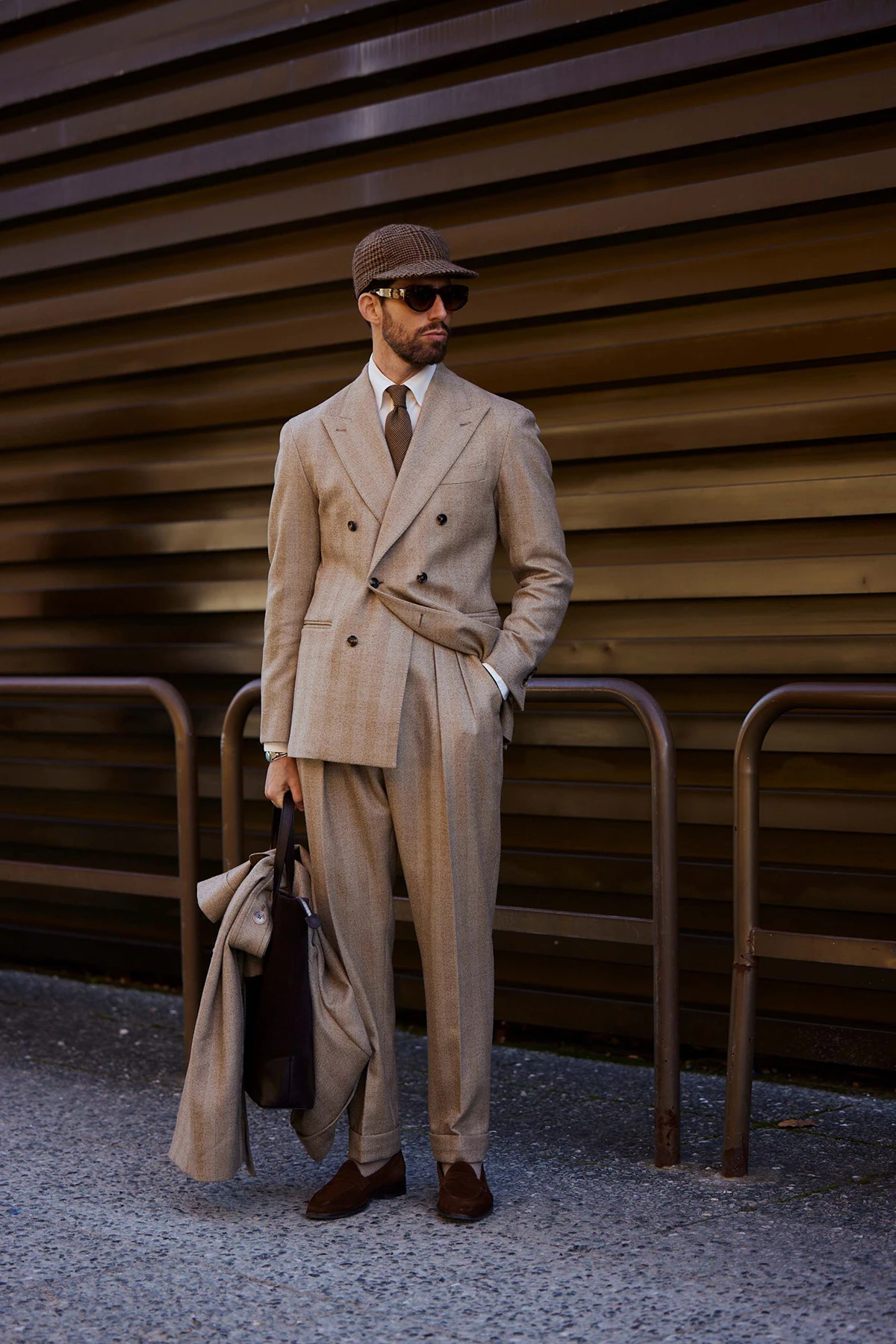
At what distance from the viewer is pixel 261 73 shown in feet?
16.9

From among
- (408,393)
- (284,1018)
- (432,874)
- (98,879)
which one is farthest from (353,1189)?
(408,393)

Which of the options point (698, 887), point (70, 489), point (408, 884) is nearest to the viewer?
point (408, 884)

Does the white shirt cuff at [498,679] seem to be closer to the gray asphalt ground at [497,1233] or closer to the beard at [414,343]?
the beard at [414,343]

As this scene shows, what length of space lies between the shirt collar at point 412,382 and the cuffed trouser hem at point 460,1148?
1.53 metres

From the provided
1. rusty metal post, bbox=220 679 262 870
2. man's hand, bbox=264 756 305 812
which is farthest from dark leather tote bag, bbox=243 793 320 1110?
rusty metal post, bbox=220 679 262 870

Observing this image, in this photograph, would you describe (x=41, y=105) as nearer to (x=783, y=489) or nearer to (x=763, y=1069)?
(x=783, y=489)

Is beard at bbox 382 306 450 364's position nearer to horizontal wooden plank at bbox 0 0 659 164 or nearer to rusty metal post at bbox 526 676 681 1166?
rusty metal post at bbox 526 676 681 1166

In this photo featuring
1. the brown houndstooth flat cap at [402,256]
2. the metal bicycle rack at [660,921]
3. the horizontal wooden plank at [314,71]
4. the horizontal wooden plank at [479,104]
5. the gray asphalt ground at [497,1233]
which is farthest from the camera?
the horizontal wooden plank at [314,71]

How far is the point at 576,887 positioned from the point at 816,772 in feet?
2.77

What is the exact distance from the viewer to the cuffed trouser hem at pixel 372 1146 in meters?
3.30

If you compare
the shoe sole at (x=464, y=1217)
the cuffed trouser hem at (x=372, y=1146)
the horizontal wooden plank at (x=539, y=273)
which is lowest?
the shoe sole at (x=464, y=1217)

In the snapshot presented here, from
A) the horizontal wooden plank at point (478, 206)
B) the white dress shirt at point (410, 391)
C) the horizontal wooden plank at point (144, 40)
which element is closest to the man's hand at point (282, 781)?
the white dress shirt at point (410, 391)

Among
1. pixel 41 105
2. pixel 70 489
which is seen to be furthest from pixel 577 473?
pixel 41 105

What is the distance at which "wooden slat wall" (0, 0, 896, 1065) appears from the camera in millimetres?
4059
